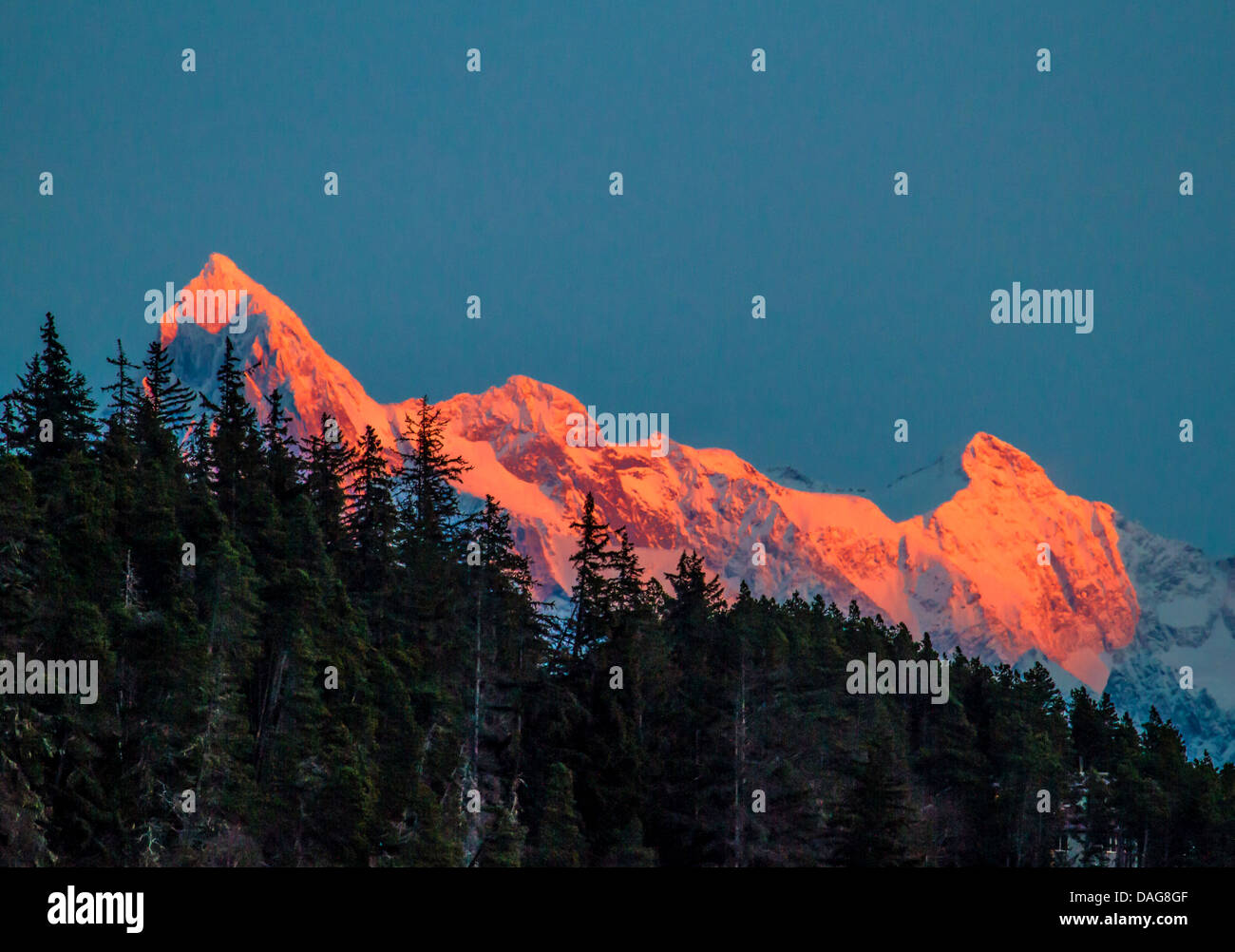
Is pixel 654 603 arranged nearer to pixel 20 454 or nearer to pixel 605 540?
pixel 605 540

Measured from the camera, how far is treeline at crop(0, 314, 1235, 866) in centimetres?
5138

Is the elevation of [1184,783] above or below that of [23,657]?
below

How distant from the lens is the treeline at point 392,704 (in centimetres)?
5138

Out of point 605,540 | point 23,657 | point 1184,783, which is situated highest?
point 605,540

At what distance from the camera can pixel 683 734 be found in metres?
76.6

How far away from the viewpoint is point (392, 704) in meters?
65.8

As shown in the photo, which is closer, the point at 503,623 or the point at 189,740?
the point at 189,740
